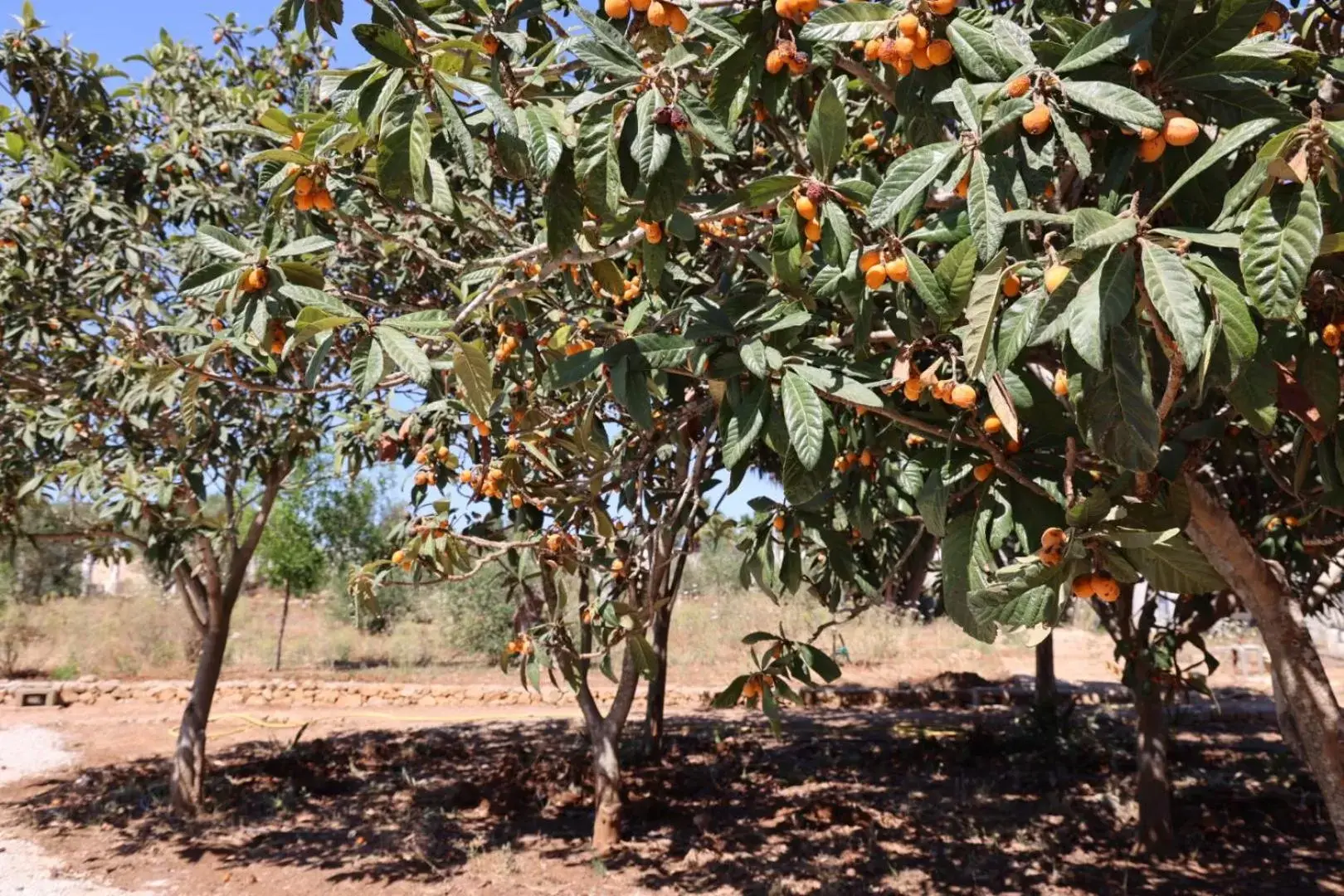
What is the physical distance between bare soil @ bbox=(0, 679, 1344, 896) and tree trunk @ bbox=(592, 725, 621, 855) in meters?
0.12

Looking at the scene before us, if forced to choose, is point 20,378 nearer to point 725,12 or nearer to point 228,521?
point 228,521

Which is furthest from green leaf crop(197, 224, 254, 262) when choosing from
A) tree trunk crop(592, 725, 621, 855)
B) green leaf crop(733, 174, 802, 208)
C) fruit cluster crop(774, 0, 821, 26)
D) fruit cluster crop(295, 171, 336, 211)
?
tree trunk crop(592, 725, 621, 855)

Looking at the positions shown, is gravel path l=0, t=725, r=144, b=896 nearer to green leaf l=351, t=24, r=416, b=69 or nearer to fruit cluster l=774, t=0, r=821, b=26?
green leaf l=351, t=24, r=416, b=69

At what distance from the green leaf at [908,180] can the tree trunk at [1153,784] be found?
500 cm

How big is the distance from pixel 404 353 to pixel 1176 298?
4.62 ft

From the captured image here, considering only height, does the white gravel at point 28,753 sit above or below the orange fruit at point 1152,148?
below

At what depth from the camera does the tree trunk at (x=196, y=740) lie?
288 inches

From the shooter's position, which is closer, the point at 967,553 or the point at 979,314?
the point at 979,314

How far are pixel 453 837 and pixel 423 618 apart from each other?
16734 millimetres

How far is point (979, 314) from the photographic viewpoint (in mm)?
1593

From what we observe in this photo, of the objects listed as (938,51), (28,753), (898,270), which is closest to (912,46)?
(938,51)

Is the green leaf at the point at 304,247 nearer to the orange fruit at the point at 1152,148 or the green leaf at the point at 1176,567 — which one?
the orange fruit at the point at 1152,148

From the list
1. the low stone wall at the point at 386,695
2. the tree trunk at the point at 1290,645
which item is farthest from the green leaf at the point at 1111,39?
the low stone wall at the point at 386,695

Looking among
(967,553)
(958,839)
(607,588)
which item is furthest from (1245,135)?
(958,839)
